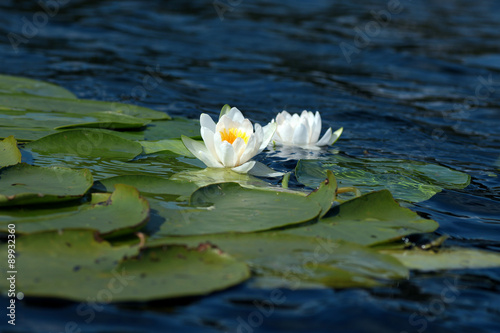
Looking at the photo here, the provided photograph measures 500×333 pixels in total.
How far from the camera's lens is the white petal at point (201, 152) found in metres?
3.46

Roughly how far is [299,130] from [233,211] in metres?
1.72

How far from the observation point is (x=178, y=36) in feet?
31.4

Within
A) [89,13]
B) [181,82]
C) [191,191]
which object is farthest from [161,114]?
[89,13]

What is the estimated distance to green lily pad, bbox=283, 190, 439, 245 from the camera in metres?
2.65

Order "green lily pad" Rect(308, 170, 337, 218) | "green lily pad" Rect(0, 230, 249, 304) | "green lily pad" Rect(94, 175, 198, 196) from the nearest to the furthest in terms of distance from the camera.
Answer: "green lily pad" Rect(0, 230, 249, 304) → "green lily pad" Rect(308, 170, 337, 218) → "green lily pad" Rect(94, 175, 198, 196)

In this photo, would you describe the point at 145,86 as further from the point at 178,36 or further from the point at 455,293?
the point at 455,293

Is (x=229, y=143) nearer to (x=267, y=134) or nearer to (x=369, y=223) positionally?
(x=267, y=134)

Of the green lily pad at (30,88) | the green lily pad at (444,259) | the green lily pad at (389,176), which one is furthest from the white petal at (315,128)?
the green lily pad at (30,88)

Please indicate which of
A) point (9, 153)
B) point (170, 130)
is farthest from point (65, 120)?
point (9, 153)

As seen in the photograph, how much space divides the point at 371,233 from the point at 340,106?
4.00 metres

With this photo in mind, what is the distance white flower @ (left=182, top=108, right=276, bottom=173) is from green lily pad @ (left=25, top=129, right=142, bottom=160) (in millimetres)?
527

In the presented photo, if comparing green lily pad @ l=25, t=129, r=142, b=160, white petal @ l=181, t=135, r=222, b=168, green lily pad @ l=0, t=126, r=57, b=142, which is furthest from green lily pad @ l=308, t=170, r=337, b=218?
green lily pad @ l=0, t=126, r=57, b=142

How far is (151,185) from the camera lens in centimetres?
308

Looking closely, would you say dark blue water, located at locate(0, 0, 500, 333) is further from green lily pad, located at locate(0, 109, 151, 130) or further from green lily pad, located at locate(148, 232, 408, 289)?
green lily pad, located at locate(0, 109, 151, 130)
